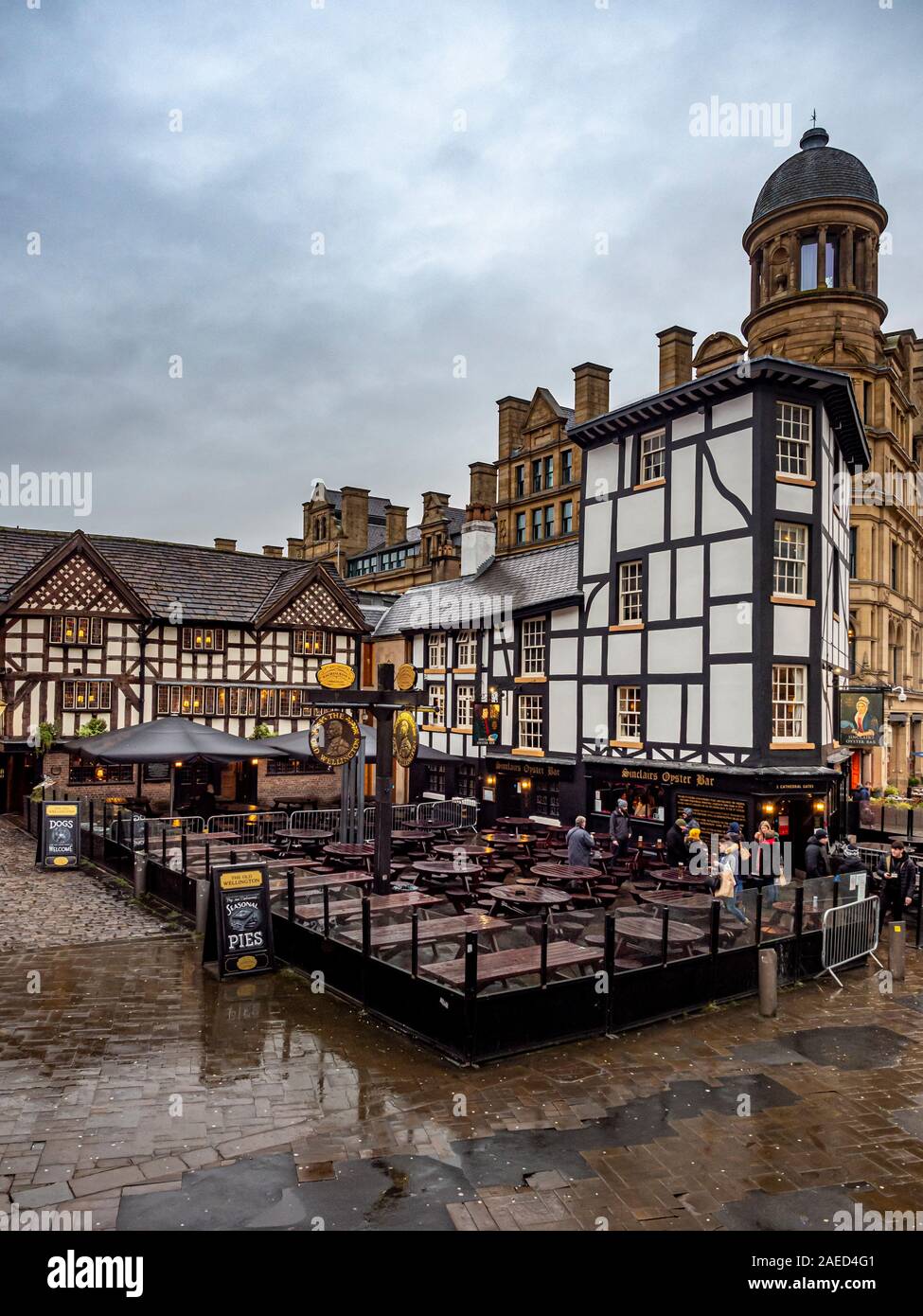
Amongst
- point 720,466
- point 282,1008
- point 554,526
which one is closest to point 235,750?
point 282,1008

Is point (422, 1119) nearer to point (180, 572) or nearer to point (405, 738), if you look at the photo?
point (405, 738)

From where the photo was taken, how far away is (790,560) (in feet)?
71.1

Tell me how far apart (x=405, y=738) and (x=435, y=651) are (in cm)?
1609

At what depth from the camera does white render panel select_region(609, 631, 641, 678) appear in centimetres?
2461

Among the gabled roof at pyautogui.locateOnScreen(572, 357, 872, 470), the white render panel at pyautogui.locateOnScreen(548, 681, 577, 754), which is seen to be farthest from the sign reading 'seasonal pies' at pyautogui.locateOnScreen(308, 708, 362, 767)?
the gabled roof at pyautogui.locateOnScreen(572, 357, 872, 470)

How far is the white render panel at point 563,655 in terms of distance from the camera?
26.8 meters

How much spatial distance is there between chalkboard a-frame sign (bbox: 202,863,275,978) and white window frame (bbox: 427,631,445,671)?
20.9 meters

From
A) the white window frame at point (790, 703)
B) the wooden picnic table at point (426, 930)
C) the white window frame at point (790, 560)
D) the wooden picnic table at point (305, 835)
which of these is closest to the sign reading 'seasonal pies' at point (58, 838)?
the wooden picnic table at point (305, 835)

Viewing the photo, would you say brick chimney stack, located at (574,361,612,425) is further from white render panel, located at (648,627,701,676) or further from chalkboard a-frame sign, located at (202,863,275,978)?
chalkboard a-frame sign, located at (202,863,275,978)

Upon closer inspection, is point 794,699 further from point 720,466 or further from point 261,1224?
point 261,1224

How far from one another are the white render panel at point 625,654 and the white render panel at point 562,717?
1778 mm

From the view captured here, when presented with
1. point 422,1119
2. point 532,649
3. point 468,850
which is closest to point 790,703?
point 468,850

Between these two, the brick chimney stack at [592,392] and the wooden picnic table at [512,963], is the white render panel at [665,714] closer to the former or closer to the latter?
the wooden picnic table at [512,963]

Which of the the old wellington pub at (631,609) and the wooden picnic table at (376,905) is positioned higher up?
the the old wellington pub at (631,609)
